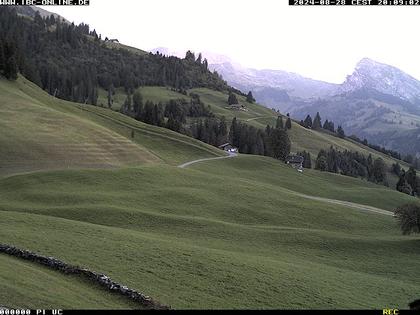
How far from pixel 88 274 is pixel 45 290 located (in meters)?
4.65

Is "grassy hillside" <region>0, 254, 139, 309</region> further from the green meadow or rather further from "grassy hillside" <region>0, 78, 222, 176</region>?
"grassy hillside" <region>0, 78, 222, 176</region>

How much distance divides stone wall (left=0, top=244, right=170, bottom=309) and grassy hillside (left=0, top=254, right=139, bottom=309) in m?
0.42

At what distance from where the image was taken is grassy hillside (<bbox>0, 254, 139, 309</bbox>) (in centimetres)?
2139

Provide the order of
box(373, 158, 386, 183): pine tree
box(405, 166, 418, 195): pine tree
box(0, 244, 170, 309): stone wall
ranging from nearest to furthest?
1. box(0, 244, 170, 309): stone wall
2. box(405, 166, 418, 195): pine tree
3. box(373, 158, 386, 183): pine tree

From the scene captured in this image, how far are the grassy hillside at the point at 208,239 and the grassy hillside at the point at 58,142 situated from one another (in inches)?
376

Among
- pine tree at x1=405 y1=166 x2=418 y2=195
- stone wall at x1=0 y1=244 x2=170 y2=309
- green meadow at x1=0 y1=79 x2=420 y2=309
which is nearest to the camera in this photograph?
stone wall at x1=0 y1=244 x2=170 y2=309

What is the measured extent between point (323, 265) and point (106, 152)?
6149 cm

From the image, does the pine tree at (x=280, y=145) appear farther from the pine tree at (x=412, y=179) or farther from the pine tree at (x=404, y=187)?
the pine tree at (x=412, y=179)

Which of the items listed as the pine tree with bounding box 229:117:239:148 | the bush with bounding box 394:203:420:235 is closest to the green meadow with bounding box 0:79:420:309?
the bush with bounding box 394:203:420:235

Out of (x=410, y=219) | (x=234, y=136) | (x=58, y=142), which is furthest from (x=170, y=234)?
(x=234, y=136)

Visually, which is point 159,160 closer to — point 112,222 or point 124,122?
point 124,122

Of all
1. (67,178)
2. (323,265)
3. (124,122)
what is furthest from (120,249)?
(124,122)

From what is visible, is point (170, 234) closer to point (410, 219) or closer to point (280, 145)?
point (410, 219)

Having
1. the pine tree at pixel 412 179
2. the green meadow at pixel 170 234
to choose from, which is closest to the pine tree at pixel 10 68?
the green meadow at pixel 170 234
